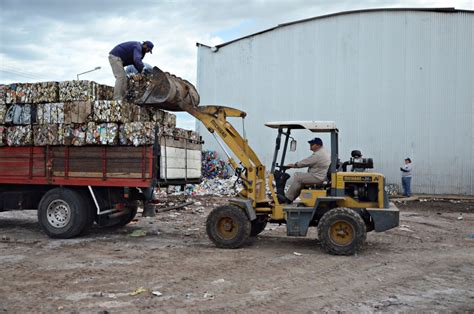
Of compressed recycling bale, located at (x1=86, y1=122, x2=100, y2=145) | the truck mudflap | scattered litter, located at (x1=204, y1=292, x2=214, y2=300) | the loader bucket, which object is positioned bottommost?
scattered litter, located at (x1=204, y1=292, x2=214, y2=300)

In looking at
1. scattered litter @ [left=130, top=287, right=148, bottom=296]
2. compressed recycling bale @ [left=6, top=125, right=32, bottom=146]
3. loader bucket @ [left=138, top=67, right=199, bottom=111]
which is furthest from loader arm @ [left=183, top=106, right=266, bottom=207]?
scattered litter @ [left=130, top=287, right=148, bottom=296]

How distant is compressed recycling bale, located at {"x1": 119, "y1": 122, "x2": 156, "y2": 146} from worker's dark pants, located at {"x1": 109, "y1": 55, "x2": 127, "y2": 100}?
3.17 feet

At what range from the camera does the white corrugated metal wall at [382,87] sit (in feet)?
71.3

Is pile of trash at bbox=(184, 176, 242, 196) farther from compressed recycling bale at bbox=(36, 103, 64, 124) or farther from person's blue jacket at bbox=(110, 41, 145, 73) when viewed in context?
compressed recycling bale at bbox=(36, 103, 64, 124)

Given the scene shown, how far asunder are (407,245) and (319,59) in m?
16.0

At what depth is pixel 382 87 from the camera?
2303 cm

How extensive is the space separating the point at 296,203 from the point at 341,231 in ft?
3.28

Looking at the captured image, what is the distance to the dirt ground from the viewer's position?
5.62 m

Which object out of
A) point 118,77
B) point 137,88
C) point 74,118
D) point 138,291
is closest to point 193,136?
A: point 137,88

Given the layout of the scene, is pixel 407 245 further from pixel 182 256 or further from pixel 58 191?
pixel 58 191

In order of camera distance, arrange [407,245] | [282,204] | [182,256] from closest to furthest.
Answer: [182,256]
[282,204]
[407,245]

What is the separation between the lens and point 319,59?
79.7 feet

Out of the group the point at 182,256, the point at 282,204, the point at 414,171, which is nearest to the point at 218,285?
the point at 182,256

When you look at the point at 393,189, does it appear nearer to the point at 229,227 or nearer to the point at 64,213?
the point at 229,227
